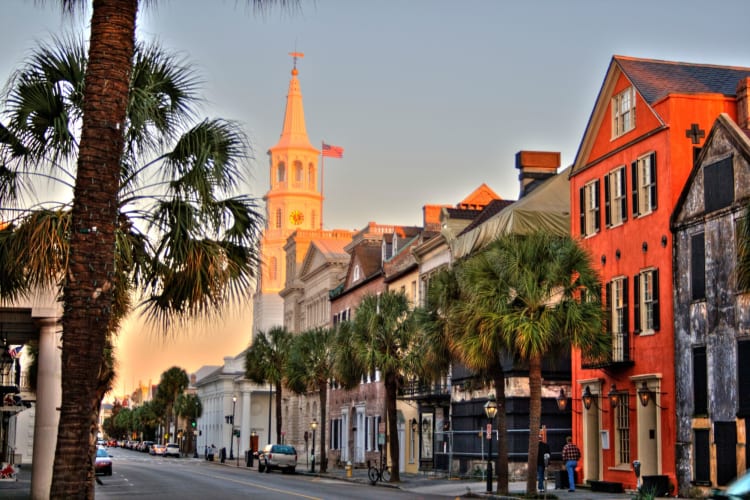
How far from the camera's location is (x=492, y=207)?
176 feet

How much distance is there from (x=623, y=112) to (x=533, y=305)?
8347 mm

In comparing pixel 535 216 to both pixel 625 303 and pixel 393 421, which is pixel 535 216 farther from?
pixel 625 303

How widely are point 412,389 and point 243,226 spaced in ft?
124

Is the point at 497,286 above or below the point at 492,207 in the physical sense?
below

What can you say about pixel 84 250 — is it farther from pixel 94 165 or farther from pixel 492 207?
pixel 492 207

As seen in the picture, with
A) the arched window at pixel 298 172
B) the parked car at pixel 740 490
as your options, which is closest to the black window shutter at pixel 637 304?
the parked car at pixel 740 490

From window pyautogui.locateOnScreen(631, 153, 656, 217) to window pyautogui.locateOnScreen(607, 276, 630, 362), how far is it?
2.39 meters

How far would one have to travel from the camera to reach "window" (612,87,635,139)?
34.5 metres

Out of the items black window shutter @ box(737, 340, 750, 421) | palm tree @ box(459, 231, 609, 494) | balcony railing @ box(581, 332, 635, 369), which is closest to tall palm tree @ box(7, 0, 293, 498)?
palm tree @ box(459, 231, 609, 494)

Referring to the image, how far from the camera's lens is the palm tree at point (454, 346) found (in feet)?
103

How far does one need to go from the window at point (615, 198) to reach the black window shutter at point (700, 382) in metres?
6.08

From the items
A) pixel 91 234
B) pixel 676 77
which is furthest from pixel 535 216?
pixel 91 234

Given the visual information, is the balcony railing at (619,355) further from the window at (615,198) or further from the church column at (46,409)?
the church column at (46,409)

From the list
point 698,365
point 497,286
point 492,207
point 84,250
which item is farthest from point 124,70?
point 492,207
